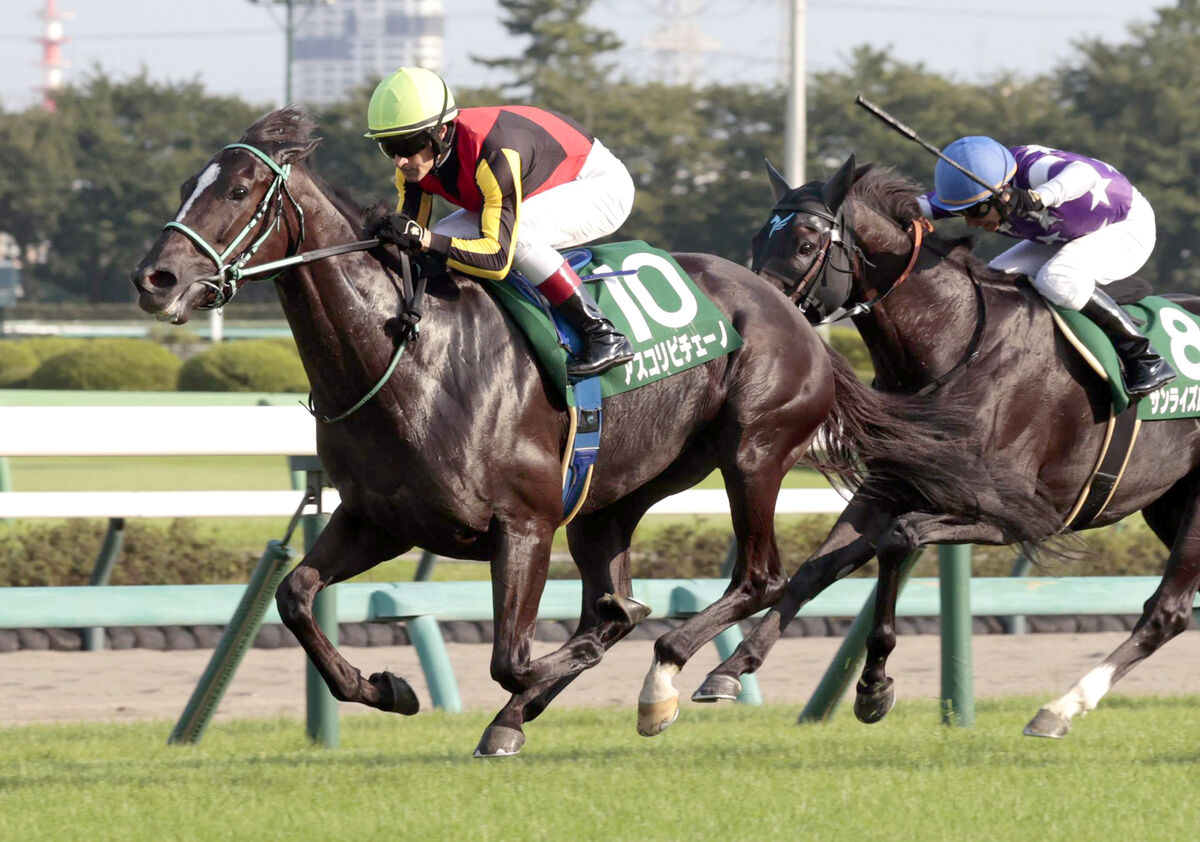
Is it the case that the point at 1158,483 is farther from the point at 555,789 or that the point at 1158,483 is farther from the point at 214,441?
the point at 214,441

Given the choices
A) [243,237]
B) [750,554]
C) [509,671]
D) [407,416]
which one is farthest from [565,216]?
[509,671]

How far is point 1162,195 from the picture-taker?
37312 millimetres

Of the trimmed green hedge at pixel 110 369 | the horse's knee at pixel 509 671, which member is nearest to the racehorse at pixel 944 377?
the horse's knee at pixel 509 671

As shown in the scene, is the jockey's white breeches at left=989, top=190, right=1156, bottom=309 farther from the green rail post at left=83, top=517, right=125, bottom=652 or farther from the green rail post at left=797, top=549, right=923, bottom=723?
the green rail post at left=83, top=517, right=125, bottom=652

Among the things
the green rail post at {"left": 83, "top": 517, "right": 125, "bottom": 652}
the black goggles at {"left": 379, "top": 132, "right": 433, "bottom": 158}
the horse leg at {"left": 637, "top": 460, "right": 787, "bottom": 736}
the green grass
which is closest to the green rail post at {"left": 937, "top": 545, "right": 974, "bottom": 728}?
the green grass

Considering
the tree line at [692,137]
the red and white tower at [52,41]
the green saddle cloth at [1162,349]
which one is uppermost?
the green saddle cloth at [1162,349]

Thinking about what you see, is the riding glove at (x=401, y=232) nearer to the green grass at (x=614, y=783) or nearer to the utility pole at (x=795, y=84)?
the green grass at (x=614, y=783)

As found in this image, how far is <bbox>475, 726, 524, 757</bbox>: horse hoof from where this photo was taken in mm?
4457

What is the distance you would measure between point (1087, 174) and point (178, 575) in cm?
461

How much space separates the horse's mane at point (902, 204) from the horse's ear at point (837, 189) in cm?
13

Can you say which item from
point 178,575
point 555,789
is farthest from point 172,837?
point 178,575

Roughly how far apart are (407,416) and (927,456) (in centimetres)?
173

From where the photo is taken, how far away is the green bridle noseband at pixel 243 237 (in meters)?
3.82

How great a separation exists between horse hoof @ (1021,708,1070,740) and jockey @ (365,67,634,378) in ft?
5.41
